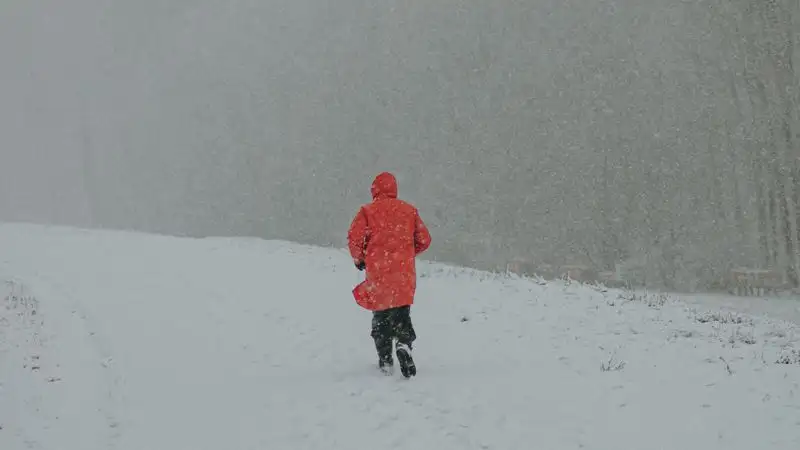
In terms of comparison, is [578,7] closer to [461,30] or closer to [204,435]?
[461,30]

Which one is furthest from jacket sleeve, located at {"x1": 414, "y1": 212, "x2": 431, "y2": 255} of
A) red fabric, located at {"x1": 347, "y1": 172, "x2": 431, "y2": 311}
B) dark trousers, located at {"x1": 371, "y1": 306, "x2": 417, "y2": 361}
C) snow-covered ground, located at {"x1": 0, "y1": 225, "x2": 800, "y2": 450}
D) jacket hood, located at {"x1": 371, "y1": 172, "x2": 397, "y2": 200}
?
snow-covered ground, located at {"x1": 0, "y1": 225, "x2": 800, "y2": 450}

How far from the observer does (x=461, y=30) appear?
143 ft

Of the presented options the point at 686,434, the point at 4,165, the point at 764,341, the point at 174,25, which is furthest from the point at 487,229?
the point at 4,165

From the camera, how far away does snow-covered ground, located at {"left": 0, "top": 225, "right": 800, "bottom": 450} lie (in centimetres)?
690

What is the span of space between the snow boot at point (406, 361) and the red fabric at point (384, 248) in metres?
0.48

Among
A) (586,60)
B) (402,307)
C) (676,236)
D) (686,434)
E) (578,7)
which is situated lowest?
(686,434)

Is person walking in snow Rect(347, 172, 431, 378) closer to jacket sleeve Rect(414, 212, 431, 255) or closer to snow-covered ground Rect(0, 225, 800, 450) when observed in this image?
jacket sleeve Rect(414, 212, 431, 255)

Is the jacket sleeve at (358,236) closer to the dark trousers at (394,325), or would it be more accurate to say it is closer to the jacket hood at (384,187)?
the jacket hood at (384,187)

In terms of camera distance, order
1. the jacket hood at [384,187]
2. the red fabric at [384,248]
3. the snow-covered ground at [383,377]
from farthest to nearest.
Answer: the jacket hood at [384,187], the red fabric at [384,248], the snow-covered ground at [383,377]

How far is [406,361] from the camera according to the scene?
27.2 feet

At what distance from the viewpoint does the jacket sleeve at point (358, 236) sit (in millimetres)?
8250

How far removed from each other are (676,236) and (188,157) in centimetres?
4958

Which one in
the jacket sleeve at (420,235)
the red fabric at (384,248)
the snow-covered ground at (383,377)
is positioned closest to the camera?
the snow-covered ground at (383,377)

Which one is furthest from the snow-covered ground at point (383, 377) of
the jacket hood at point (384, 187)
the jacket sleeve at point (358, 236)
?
the jacket hood at point (384, 187)
